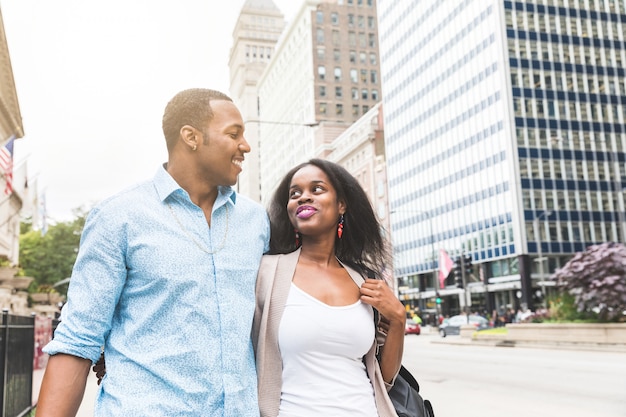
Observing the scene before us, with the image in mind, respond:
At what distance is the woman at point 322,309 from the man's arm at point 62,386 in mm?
749

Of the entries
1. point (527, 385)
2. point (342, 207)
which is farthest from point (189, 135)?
point (527, 385)

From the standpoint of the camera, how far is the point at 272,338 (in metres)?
2.70

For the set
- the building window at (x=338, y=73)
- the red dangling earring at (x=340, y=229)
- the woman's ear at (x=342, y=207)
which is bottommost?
the red dangling earring at (x=340, y=229)

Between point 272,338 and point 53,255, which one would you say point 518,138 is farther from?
point 272,338

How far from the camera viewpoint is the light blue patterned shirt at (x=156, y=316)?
83.4 inches

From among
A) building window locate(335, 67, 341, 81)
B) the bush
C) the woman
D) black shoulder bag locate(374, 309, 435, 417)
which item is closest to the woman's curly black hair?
the woman

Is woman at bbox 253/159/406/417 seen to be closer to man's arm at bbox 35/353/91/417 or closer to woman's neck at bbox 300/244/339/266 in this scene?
woman's neck at bbox 300/244/339/266

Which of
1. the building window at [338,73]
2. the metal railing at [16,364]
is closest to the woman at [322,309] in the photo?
the metal railing at [16,364]

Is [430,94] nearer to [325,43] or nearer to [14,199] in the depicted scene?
[325,43]

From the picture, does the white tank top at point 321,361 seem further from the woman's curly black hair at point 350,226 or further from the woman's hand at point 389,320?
the woman's curly black hair at point 350,226

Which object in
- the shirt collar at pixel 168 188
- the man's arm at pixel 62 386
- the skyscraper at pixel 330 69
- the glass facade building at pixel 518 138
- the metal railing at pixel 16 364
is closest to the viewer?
the man's arm at pixel 62 386

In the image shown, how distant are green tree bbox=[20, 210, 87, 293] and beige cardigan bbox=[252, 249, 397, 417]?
202 feet

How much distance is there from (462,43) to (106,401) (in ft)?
232

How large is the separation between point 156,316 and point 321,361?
83 cm
